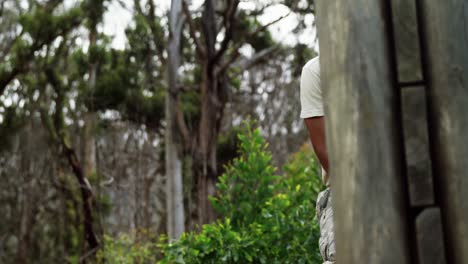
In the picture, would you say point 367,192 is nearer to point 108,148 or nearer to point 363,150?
point 363,150

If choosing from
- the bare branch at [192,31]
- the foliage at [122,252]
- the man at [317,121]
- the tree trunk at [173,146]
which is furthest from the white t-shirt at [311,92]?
the tree trunk at [173,146]

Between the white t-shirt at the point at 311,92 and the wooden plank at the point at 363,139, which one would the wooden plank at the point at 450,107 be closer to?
the wooden plank at the point at 363,139

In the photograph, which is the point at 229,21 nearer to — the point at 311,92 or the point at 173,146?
the point at 173,146

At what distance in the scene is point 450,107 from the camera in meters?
2.13

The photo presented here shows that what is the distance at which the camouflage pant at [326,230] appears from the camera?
2.71m

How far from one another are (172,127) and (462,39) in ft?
41.5

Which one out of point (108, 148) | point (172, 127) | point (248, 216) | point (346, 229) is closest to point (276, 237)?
point (248, 216)

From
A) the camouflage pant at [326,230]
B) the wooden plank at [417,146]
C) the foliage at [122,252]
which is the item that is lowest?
the foliage at [122,252]

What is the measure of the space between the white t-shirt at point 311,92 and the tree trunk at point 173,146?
37.4ft

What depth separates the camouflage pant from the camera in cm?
271

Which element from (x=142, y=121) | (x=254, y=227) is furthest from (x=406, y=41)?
(x=142, y=121)

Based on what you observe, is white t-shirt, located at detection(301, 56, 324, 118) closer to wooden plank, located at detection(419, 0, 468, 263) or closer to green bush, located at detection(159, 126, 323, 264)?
wooden plank, located at detection(419, 0, 468, 263)

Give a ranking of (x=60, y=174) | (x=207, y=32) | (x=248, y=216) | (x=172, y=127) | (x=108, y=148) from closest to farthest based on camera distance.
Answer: (x=248, y=216) → (x=207, y=32) → (x=172, y=127) → (x=60, y=174) → (x=108, y=148)

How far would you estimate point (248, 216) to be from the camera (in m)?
6.75
